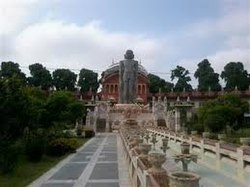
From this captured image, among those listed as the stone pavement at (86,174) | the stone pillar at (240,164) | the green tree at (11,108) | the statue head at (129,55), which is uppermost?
the statue head at (129,55)

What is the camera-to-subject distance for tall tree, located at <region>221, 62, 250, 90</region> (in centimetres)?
9488

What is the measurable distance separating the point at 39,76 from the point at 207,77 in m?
37.2

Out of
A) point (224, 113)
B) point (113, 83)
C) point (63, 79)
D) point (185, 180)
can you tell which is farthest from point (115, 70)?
point (185, 180)

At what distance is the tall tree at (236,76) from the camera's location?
94.9m

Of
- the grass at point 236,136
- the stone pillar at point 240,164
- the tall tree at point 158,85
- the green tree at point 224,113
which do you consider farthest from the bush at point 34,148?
the tall tree at point 158,85

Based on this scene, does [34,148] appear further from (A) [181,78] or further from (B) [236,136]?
(A) [181,78]

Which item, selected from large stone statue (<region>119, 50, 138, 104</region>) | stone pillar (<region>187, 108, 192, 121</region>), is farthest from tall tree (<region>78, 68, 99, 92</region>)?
large stone statue (<region>119, 50, 138, 104</region>)

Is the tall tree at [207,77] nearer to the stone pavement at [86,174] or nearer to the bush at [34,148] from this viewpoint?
the stone pavement at [86,174]

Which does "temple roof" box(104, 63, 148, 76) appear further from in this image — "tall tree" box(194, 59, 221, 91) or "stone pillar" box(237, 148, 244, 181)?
"stone pillar" box(237, 148, 244, 181)

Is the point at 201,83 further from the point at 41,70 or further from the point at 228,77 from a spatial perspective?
the point at 41,70

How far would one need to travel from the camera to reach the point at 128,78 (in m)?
75.4

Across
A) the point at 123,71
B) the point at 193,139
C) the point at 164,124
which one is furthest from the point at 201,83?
the point at 193,139

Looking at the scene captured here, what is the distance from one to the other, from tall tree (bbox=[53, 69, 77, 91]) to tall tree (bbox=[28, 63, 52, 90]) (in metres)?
1.83

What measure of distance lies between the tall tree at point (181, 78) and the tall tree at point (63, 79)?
2414cm
